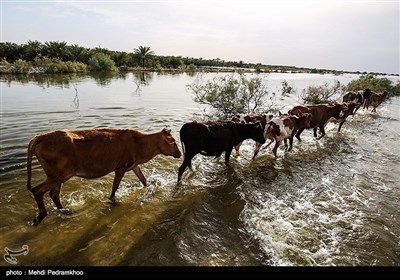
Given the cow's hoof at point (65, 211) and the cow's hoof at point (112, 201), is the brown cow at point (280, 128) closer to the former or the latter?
the cow's hoof at point (112, 201)

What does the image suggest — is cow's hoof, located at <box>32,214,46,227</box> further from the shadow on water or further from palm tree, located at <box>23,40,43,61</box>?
palm tree, located at <box>23,40,43,61</box>

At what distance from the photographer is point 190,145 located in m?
7.14

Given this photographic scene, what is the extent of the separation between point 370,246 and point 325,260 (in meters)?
1.16

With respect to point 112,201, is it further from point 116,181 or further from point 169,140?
point 169,140

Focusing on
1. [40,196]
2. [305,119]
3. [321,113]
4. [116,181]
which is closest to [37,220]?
[40,196]

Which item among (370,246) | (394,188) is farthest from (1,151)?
(394,188)

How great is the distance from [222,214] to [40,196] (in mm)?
3515

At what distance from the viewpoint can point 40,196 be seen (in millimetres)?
4809

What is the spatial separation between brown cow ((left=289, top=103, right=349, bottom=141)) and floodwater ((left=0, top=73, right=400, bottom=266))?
2.09 m

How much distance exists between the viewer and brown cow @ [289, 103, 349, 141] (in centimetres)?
1180

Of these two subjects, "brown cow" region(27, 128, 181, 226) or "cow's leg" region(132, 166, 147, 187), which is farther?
"cow's leg" region(132, 166, 147, 187)

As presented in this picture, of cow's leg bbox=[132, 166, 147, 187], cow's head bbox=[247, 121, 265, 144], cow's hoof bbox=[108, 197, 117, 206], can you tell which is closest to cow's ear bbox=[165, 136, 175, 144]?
cow's leg bbox=[132, 166, 147, 187]

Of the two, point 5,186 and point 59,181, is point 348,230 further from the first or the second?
point 5,186
